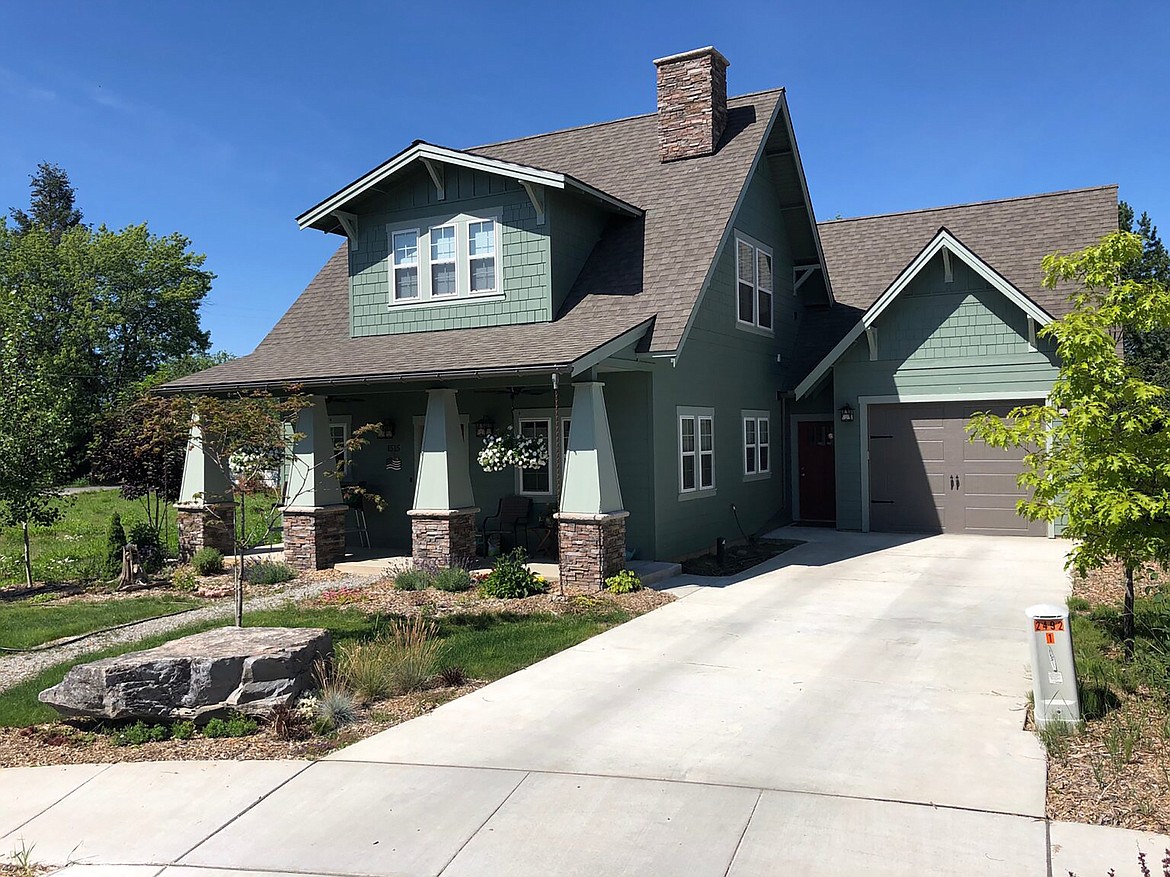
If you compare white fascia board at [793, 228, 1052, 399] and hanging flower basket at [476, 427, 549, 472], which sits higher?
white fascia board at [793, 228, 1052, 399]

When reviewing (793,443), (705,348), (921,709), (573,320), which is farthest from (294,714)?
(793,443)

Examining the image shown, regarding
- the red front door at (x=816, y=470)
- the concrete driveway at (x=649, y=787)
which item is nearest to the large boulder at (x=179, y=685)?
the concrete driveway at (x=649, y=787)

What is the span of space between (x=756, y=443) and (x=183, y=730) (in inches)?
520

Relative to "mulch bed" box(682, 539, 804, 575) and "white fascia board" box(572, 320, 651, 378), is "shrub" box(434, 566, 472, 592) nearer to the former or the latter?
"white fascia board" box(572, 320, 651, 378)

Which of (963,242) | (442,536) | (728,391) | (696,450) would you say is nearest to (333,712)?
(442,536)

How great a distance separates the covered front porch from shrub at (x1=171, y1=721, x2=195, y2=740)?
16.9ft

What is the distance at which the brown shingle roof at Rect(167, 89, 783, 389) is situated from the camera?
1357 centimetres

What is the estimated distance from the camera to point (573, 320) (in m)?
14.6

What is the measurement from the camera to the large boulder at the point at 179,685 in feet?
22.9

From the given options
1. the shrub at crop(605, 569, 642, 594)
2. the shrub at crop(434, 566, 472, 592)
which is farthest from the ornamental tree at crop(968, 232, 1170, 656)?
the shrub at crop(434, 566, 472, 592)

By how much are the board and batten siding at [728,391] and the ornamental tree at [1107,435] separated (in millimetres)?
6569

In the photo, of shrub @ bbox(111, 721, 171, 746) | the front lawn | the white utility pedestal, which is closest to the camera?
the front lawn

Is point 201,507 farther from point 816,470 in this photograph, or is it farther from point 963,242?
point 963,242

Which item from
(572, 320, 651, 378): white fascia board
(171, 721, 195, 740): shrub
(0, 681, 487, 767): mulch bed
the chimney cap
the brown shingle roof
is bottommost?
(0, 681, 487, 767): mulch bed
